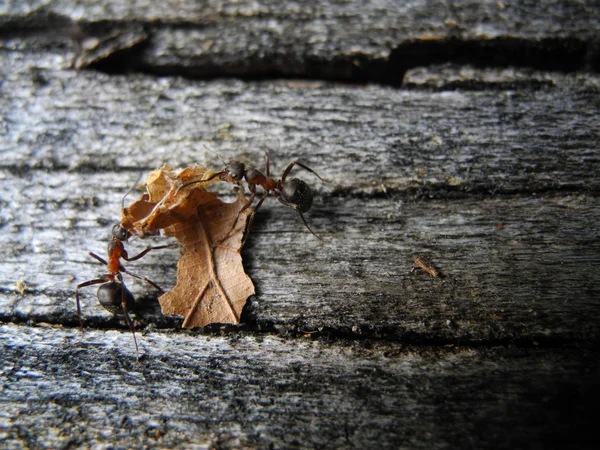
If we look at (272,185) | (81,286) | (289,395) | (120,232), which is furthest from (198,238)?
(289,395)

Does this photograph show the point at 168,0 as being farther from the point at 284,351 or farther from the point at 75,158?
the point at 284,351

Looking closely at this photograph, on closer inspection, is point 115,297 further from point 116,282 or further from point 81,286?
point 81,286

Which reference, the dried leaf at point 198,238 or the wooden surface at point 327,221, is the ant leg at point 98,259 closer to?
the wooden surface at point 327,221

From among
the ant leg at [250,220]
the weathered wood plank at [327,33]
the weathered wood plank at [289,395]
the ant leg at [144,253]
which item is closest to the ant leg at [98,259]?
the ant leg at [144,253]

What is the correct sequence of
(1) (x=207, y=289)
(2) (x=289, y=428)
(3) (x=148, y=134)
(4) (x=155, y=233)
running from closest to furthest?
(2) (x=289, y=428)
(1) (x=207, y=289)
(4) (x=155, y=233)
(3) (x=148, y=134)

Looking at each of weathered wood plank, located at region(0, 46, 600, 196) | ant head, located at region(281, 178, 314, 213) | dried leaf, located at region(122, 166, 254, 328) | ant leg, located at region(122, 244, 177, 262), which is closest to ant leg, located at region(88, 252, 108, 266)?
ant leg, located at region(122, 244, 177, 262)

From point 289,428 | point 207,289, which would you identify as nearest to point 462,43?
point 207,289
